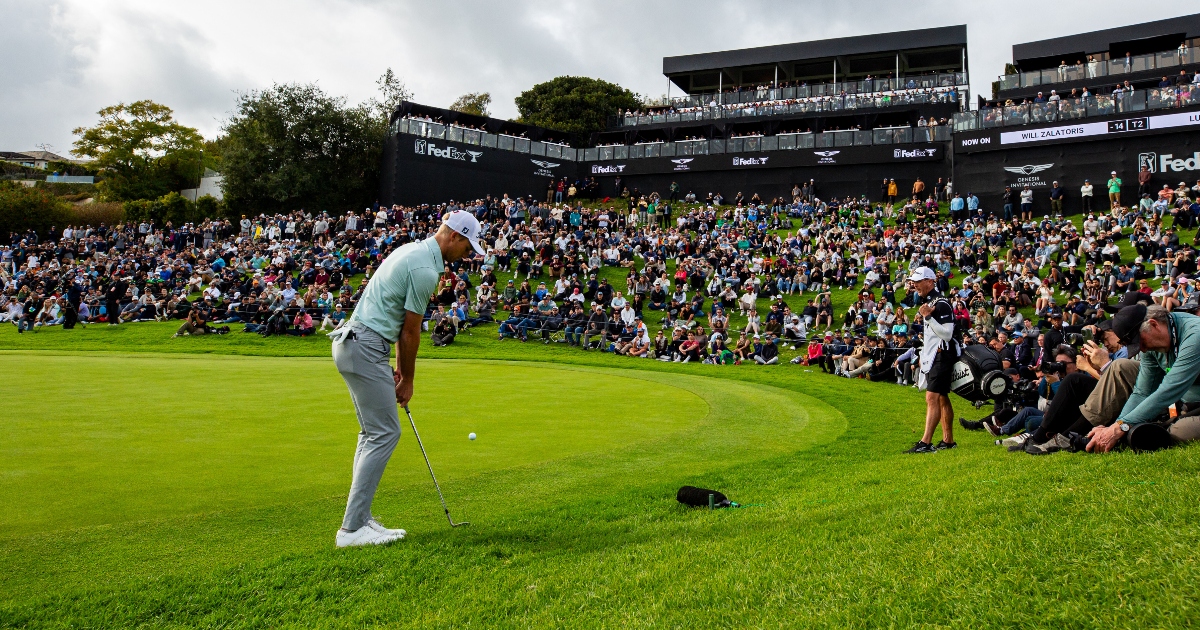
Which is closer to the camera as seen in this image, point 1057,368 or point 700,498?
point 700,498

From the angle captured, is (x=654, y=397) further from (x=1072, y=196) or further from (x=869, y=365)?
(x=1072, y=196)

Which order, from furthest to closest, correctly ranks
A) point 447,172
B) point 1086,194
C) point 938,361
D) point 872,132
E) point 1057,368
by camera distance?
1. point 447,172
2. point 872,132
3. point 1086,194
4. point 1057,368
5. point 938,361

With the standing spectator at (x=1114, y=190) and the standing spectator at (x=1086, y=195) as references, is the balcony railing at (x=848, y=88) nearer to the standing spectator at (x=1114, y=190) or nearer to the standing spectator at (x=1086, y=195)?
the standing spectator at (x=1086, y=195)

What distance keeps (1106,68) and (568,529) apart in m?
47.3

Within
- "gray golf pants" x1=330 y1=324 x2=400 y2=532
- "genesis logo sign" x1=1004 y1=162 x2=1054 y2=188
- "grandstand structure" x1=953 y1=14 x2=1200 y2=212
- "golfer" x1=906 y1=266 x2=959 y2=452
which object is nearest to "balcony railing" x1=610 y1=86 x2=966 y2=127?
Result: "grandstand structure" x1=953 y1=14 x2=1200 y2=212

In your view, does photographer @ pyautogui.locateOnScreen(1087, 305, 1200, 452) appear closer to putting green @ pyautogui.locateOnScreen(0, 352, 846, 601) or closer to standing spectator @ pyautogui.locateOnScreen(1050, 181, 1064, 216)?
putting green @ pyautogui.locateOnScreen(0, 352, 846, 601)

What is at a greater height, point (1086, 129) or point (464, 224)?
point (1086, 129)

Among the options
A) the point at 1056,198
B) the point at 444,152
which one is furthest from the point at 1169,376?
the point at 444,152

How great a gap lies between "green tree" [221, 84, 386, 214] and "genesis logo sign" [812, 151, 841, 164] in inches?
1165

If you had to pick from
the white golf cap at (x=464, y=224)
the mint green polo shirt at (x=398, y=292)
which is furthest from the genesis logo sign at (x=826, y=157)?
the mint green polo shirt at (x=398, y=292)

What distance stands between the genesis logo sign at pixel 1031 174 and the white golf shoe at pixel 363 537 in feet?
135

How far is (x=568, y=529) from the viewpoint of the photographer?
499cm

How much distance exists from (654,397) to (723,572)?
26.2 ft

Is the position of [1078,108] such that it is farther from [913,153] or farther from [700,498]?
[700,498]
